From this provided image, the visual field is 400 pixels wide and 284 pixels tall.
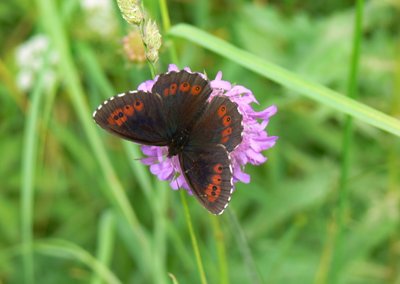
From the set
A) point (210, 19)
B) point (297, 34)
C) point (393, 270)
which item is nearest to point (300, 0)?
point (210, 19)

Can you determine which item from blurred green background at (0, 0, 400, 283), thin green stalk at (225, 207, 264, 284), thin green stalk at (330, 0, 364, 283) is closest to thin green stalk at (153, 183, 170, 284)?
blurred green background at (0, 0, 400, 283)

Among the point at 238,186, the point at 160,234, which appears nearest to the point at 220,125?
the point at 160,234

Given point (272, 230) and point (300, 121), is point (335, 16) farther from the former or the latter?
point (272, 230)

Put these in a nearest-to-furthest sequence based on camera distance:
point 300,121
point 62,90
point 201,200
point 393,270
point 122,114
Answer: point 201,200 < point 122,114 < point 393,270 < point 300,121 < point 62,90

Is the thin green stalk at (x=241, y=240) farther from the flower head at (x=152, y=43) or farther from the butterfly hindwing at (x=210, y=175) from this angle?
the flower head at (x=152, y=43)

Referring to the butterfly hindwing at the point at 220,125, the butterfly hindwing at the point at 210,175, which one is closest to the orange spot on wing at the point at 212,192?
the butterfly hindwing at the point at 210,175

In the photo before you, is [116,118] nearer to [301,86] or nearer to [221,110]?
[221,110]

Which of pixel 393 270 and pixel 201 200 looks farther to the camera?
pixel 393 270
